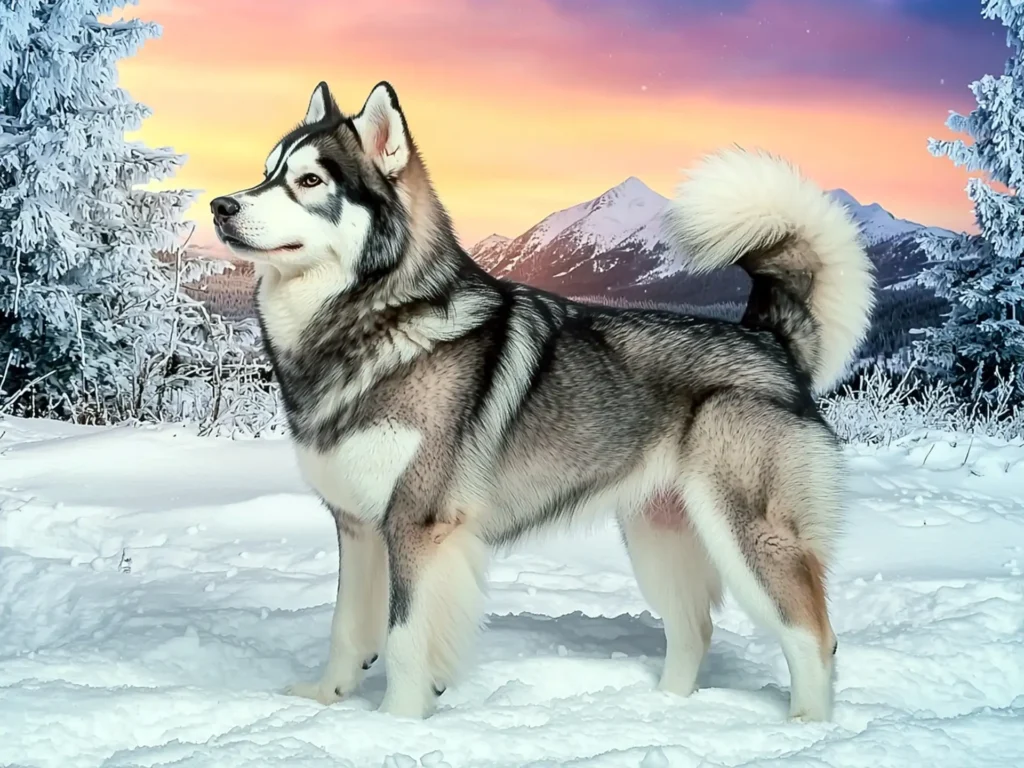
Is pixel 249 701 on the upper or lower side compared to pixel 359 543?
lower

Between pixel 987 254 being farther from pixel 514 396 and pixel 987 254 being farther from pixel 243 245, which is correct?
pixel 243 245

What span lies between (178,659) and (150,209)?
812 cm

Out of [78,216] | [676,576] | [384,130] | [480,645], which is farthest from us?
[78,216]

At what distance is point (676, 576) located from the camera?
2.97 meters

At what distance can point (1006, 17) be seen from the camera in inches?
456

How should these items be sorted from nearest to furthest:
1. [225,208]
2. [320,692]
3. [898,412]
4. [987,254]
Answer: [225,208], [320,692], [898,412], [987,254]

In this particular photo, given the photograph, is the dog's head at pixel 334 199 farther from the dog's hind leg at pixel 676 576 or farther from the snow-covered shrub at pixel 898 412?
the snow-covered shrub at pixel 898 412

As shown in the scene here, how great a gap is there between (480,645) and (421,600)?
69 cm

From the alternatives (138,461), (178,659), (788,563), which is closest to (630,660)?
(788,563)

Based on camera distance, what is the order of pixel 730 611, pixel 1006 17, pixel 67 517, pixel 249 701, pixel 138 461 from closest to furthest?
pixel 249 701 < pixel 730 611 < pixel 67 517 < pixel 138 461 < pixel 1006 17

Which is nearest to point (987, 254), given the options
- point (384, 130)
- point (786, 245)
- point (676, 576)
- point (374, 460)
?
point (786, 245)

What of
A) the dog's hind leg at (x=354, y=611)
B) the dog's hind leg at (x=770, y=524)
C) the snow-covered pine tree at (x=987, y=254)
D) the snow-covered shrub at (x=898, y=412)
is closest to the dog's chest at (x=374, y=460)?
the dog's hind leg at (x=354, y=611)

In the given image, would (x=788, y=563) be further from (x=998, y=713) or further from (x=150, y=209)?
(x=150, y=209)

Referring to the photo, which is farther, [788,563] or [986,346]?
[986,346]
